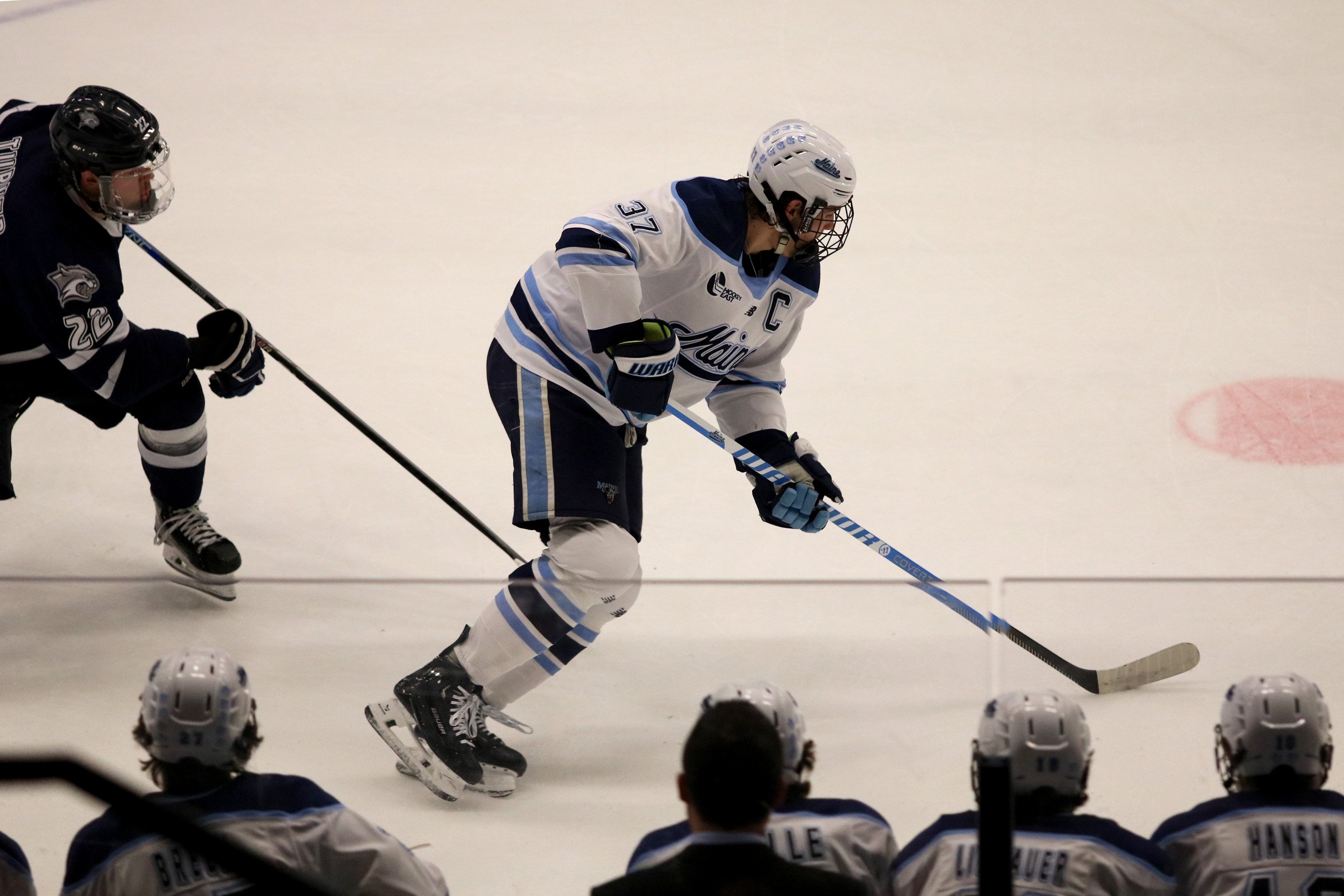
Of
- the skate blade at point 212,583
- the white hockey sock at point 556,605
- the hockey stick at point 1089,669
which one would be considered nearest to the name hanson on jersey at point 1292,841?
the hockey stick at point 1089,669

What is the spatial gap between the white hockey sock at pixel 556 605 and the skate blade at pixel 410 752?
0.14 metres

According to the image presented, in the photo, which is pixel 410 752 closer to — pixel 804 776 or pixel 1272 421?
pixel 804 776

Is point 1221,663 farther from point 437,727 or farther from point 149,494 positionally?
point 149,494

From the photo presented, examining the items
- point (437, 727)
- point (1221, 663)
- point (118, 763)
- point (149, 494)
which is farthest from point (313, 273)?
point (1221, 663)

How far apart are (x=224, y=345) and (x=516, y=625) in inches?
51.3

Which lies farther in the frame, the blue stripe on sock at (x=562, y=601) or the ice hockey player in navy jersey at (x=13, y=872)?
the blue stripe on sock at (x=562, y=601)

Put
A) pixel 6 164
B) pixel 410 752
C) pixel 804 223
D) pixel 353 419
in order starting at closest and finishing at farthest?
pixel 410 752, pixel 804 223, pixel 6 164, pixel 353 419

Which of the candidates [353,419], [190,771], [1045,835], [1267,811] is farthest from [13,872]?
[353,419]

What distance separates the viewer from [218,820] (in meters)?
1.71

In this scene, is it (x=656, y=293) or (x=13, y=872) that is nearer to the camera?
(x=13, y=872)

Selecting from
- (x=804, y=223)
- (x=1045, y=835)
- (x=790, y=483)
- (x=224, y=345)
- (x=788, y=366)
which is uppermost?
(x=788, y=366)

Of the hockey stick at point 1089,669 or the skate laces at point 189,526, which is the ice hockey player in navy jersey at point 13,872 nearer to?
the hockey stick at point 1089,669

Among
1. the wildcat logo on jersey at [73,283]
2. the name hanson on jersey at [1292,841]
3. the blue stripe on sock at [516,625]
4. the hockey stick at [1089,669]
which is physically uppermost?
the wildcat logo on jersey at [73,283]

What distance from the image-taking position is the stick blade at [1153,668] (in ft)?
6.84
